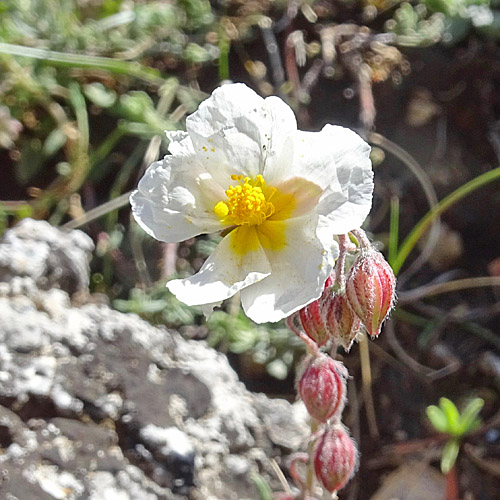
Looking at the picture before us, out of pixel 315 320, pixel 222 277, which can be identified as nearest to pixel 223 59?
pixel 222 277

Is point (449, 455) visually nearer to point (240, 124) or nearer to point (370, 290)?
point (370, 290)

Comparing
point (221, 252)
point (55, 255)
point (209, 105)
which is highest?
point (209, 105)

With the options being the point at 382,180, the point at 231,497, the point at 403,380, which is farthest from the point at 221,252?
the point at 382,180

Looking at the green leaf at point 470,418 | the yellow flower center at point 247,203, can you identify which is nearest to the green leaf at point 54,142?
the yellow flower center at point 247,203

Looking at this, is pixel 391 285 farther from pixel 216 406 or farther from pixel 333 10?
pixel 333 10

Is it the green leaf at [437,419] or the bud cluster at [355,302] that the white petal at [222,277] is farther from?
the green leaf at [437,419]

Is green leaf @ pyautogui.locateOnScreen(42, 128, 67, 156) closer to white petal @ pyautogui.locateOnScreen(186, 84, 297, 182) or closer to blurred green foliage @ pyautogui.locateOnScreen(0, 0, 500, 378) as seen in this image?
blurred green foliage @ pyautogui.locateOnScreen(0, 0, 500, 378)

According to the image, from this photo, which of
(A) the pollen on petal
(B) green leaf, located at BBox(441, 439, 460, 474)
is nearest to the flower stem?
(A) the pollen on petal
